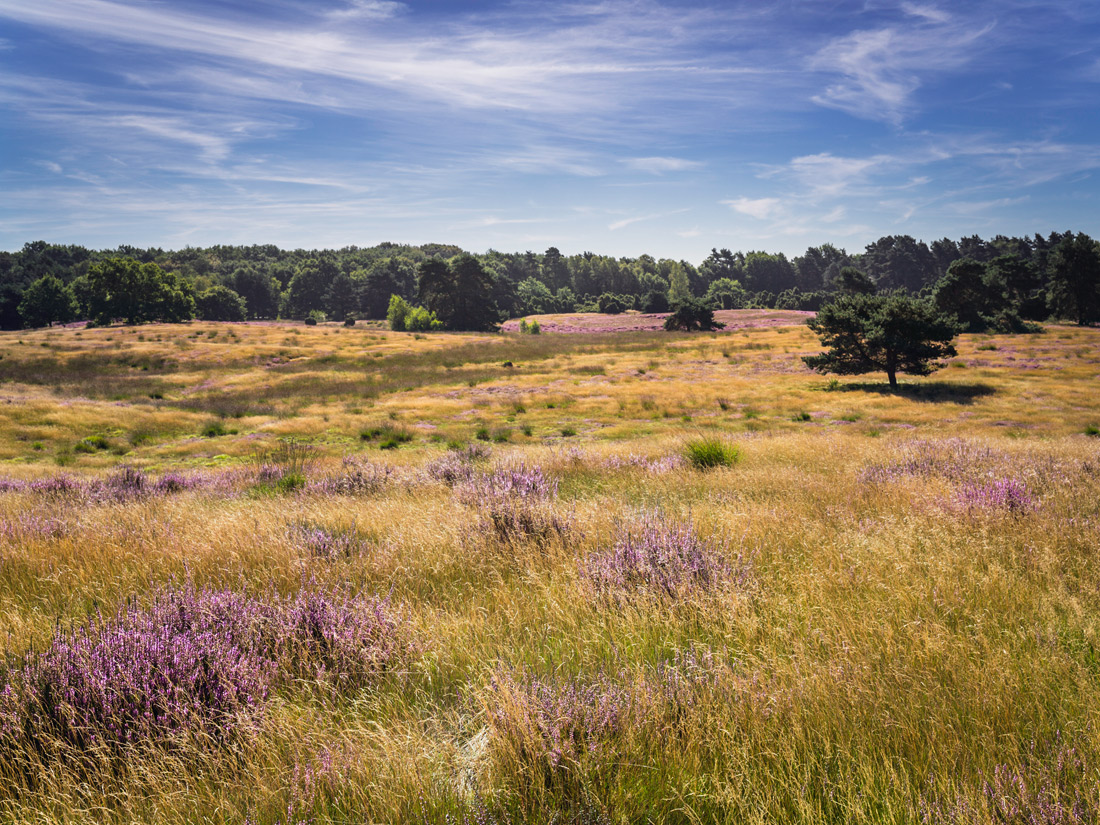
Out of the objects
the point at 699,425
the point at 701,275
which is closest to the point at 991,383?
the point at 699,425

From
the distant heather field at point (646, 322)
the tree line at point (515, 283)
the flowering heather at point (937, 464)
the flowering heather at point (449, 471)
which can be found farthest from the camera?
the distant heather field at point (646, 322)

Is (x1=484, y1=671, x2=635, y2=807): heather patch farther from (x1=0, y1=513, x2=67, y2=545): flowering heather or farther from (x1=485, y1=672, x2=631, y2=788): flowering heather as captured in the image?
(x1=0, y1=513, x2=67, y2=545): flowering heather

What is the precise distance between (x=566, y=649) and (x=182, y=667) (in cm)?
212

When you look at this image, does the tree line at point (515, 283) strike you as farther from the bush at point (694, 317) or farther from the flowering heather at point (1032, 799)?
the flowering heather at point (1032, 799)

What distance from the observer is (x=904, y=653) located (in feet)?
9.93

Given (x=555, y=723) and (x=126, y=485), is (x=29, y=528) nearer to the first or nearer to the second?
(x=126, y=485)

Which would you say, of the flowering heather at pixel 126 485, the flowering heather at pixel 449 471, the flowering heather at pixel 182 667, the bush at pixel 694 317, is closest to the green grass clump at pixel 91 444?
the flowering heather at pixel 126 485

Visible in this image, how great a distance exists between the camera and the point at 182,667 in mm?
2762

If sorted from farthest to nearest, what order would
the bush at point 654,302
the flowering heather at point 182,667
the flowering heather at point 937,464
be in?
the bush at point 654,302
the flowering heather at point 937,464
the flowering heather at point 182,667

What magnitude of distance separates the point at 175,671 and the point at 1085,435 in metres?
24.8

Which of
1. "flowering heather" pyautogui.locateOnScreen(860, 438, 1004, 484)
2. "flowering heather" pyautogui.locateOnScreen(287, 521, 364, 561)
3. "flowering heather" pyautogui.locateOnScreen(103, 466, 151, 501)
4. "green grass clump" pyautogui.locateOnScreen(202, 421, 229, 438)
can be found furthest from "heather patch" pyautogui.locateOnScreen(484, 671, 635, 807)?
"green grass clump" pyautogui.locateOnScreen(202, 421, 229, 438)

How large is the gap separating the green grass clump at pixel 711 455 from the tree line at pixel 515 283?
1041 inches

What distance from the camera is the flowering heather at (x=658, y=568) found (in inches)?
155

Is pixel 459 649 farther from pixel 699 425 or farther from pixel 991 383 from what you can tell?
pixel 991 383
